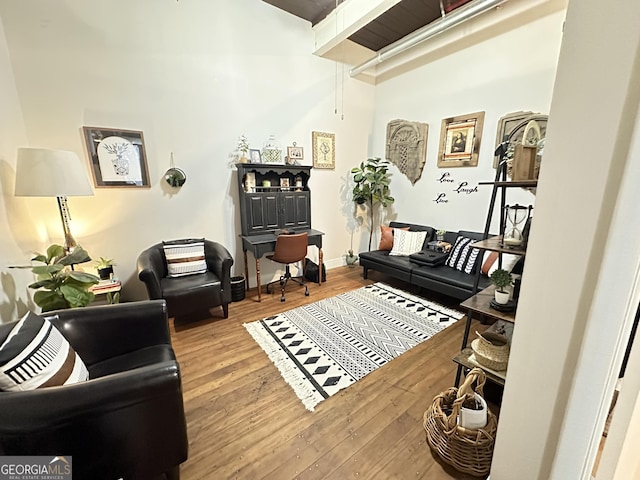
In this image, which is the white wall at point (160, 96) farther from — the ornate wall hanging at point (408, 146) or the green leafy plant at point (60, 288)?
the ornate wall hanging at point (408, 146)

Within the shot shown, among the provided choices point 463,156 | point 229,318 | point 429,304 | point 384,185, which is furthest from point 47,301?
point 463,156

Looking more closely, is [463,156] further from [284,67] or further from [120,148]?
[120,148]

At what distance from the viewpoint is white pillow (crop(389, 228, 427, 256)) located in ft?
12.4

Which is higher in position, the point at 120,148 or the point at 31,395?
the point at 120,148

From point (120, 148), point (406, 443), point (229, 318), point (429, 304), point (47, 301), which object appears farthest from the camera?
point (429, 304)

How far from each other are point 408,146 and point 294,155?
1.84 metres

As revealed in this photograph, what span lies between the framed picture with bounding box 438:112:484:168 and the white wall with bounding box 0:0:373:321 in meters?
1.78

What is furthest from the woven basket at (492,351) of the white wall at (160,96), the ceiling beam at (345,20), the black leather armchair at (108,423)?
the ceiling beam at (345,20)

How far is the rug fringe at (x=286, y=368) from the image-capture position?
1.78 metres

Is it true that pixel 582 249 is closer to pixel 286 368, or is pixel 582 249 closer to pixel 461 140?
pixel 286 368

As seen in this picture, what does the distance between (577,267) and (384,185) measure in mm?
3565

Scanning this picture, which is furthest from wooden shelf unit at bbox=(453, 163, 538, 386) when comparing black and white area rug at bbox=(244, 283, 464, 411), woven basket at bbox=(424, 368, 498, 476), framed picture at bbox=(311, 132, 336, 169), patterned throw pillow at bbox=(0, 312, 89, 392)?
framed picture at bbox=(311, 132, 336, 169)

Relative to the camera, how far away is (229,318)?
2852mm

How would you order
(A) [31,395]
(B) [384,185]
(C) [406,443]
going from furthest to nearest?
1. (B) [384,185]
2. (C) [406,443]
3. (A) [31,395]
